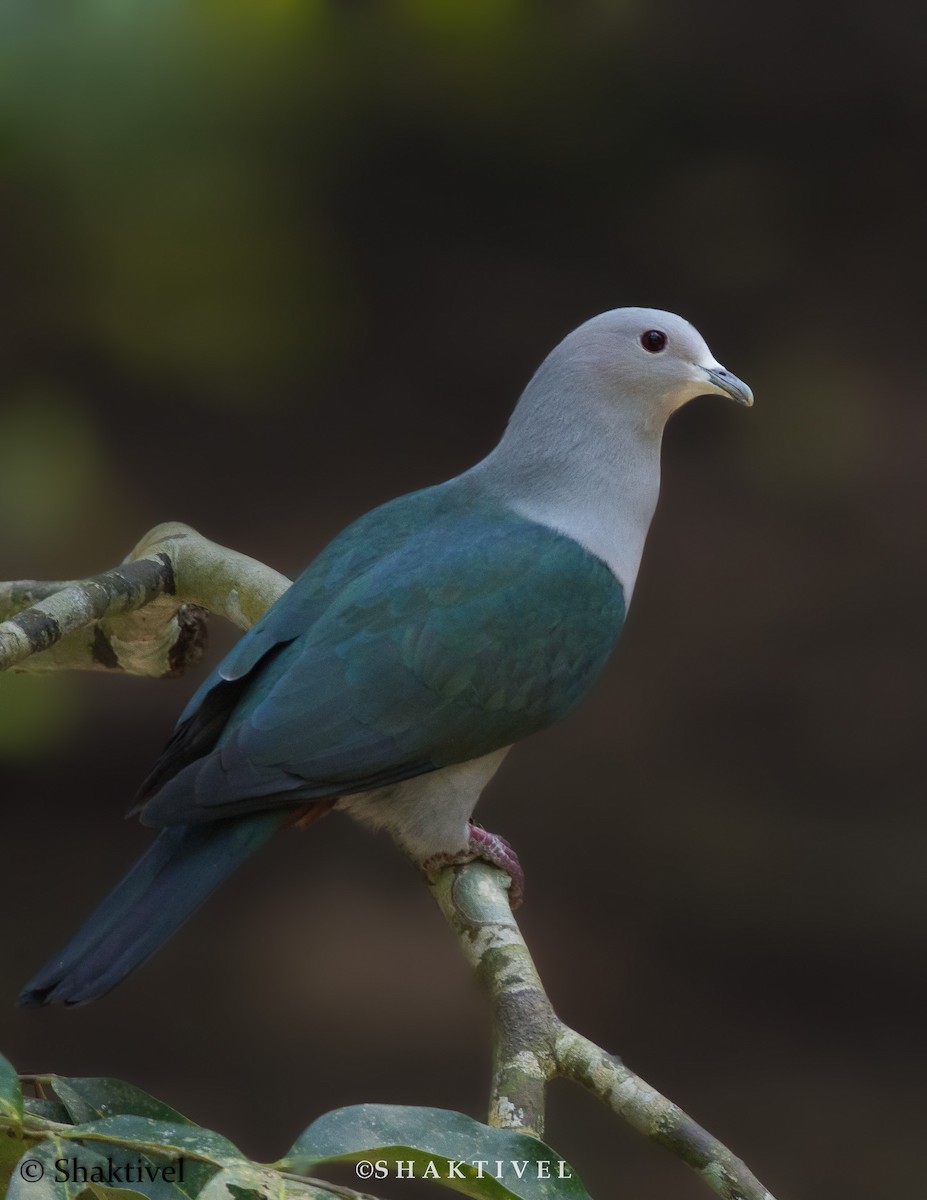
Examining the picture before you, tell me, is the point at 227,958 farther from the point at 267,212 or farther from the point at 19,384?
the point at 267,212

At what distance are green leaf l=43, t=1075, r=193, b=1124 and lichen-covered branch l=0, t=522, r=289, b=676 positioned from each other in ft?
1.26

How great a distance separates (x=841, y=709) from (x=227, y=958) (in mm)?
821

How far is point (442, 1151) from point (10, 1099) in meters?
0.16

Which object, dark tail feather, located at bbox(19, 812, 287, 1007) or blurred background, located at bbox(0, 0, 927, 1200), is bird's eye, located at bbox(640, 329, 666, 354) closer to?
dark tail feather, located at bbox(19, 812, 287, 1007)

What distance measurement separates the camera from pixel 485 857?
1.02 meters

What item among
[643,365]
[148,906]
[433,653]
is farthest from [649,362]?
[148,906]

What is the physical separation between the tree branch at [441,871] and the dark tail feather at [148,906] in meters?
0.15

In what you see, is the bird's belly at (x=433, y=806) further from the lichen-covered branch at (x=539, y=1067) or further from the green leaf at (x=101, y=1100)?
the green leaf at (x=101, y=1100)

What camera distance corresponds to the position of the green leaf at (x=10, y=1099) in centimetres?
53

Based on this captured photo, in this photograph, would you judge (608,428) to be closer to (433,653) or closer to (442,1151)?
(433,653)

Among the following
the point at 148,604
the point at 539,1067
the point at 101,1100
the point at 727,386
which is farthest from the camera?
the point at 148,604

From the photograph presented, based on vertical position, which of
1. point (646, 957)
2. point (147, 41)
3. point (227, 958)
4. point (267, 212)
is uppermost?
point (147, 41)

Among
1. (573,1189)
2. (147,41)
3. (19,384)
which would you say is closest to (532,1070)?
(573,1189)

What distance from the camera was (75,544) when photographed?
1.70m
